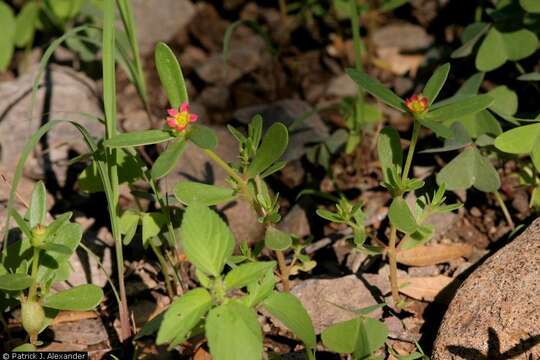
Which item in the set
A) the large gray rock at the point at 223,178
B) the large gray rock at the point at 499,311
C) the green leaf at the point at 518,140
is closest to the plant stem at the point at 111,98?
the large gray rock at the point at 223,178

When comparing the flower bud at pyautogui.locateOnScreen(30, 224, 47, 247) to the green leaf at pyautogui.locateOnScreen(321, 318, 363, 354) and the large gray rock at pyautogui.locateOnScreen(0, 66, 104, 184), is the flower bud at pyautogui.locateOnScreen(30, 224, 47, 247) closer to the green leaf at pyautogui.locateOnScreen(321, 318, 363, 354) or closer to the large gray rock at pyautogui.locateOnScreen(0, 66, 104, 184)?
the green leaf at pyautogui.locateOnScreen(321, 318, 363, 354)

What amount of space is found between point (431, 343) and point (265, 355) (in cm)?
54

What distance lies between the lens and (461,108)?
6.19 feet

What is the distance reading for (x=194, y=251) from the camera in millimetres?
1643

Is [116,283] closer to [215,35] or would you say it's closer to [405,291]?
[405,291]

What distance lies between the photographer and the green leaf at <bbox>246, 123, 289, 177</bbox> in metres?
1.87

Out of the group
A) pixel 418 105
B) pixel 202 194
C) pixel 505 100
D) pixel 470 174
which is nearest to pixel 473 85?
pixel 505 100

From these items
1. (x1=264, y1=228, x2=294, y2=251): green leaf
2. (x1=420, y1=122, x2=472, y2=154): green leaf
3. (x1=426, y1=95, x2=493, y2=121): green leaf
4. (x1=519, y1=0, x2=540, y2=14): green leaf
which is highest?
(x1=519, y1=0, x2=540, y2=14): green leaf

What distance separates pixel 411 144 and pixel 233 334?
2.45 ft

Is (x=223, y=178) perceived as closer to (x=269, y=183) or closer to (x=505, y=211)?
(x=269, y=183)

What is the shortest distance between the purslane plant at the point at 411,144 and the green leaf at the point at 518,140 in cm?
23

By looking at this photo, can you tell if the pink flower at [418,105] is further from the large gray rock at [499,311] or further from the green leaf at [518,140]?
the large gray rock at [499,311]

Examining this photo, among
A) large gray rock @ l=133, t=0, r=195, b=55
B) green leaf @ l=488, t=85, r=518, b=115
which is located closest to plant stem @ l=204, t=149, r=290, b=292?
green leaf @ l=488, t=85, r=518, b=115

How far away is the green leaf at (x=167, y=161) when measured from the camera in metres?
1.74
